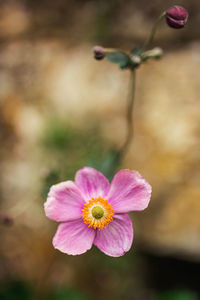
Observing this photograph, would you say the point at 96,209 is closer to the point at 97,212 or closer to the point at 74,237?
the point at 97,212

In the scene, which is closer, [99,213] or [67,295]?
[99,213]

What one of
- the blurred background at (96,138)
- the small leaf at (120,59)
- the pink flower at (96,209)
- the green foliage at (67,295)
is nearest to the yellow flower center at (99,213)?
the pink flower at (96,209)

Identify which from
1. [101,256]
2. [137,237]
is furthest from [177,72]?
[101,256]

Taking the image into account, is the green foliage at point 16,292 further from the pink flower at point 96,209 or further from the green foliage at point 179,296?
the pink flower at point 96,209

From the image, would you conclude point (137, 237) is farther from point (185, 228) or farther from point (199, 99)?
point (199, 99)

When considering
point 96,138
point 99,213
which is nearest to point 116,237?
point 99,213

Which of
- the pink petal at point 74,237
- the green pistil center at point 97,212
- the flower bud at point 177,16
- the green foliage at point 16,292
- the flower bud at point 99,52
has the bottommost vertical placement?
the green foliage at point 16,292
